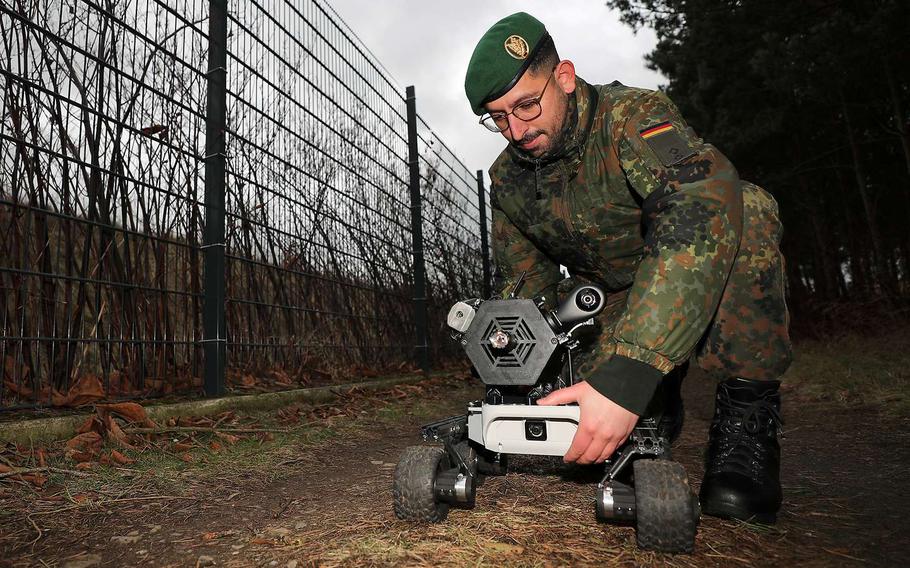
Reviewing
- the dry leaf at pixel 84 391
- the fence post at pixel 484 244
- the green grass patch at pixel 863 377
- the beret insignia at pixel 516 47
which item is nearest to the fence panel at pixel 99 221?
the dry leaf at pixel 84 391

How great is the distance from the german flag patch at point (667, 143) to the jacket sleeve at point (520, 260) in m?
0.71

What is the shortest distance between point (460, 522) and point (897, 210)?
13.5m

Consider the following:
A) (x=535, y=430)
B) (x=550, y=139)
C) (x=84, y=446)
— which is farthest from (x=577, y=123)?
(x=84, y=446)

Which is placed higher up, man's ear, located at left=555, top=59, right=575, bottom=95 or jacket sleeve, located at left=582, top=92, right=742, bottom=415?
man's ear, located at left=555, top=59, right=575, bottom=95

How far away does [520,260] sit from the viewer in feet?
7.18

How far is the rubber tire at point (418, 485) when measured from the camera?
1.43 metres

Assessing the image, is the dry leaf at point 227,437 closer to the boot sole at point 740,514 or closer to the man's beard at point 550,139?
the man's beard at point 550,139

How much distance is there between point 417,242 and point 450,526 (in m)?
5.02

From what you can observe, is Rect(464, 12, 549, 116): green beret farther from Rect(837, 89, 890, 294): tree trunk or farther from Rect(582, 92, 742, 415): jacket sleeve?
Rect(837, 89, 890, 294): tree trunk

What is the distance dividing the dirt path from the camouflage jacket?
41 cm

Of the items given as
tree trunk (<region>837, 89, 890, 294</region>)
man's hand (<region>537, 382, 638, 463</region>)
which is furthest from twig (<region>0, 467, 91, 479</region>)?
tree trunk (<region>837, 89, 890, 294</region>)

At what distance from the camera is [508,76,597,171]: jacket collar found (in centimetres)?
174

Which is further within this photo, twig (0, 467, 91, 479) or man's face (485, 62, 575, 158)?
twig (0, 467, 91, 479)

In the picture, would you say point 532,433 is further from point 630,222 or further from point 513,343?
point 630,222
